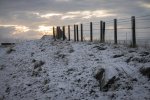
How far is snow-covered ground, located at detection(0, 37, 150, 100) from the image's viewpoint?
11.0 metres

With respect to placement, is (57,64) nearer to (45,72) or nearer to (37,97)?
(45,72)

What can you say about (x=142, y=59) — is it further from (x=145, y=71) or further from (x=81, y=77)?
(x=81, y=77)

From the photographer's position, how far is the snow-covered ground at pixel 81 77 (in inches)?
433

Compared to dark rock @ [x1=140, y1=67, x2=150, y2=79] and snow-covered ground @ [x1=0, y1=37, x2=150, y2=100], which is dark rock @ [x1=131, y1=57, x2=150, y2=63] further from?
dark rock @ [x1=140, y1=67, x2=150, y2=79]

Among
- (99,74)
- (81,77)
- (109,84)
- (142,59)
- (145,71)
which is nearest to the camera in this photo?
(145,71)

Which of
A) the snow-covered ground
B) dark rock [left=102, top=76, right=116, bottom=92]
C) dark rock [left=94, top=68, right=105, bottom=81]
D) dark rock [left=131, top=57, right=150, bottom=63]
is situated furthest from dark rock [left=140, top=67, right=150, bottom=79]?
dark rock [left=94, top=68, right=105, bottom=81]

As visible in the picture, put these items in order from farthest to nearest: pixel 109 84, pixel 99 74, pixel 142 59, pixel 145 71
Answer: pixel 142 59
pixel 99 74
pixel 109 84
pixel 145 71

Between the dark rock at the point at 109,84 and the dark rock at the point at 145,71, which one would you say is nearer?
the dark rock at the point at 145,71

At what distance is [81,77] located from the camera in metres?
13.4

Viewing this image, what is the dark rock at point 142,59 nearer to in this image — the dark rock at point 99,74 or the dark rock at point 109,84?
the dark rock at point 99,74

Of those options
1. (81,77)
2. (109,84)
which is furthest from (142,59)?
(81,77)

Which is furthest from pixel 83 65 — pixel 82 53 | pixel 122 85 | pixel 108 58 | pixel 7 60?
pixel 7 60

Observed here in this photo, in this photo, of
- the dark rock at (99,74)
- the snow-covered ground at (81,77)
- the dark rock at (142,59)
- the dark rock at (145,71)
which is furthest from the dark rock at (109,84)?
Answer: the dark rock at (142,59)

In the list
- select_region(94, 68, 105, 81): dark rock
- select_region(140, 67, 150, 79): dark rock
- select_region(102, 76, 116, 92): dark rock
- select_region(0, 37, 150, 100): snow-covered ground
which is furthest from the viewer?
select_region(94, 68, 105, 81): dark rock
